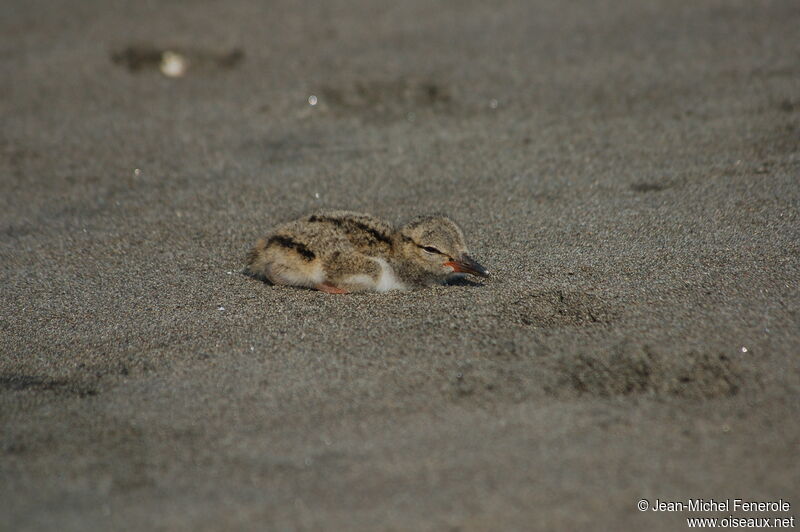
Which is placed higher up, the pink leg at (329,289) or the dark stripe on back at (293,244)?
the dark stripe on back at (293,244)

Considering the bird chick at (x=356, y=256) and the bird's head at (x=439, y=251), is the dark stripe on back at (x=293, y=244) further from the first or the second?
the bird's head at (x=439, y=251)

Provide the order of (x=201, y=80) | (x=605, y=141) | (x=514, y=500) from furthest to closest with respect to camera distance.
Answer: (x=201, y=80) < (x=605, y=141) < (x=514, y=500)

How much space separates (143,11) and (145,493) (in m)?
6.28

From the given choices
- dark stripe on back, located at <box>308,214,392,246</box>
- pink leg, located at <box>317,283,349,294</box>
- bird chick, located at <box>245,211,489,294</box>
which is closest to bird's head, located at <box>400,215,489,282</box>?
bird chick, located at <box>245,211,489,294</box>

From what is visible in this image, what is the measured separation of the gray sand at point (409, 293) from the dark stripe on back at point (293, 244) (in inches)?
9.3

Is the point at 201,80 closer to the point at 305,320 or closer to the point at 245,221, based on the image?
the point at 245,221

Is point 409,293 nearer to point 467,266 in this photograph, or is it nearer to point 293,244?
point 467,266

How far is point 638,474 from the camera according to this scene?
8.95 feet

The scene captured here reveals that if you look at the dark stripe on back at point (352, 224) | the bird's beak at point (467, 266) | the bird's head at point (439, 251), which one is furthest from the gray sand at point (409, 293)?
the dark stripe on back at point (352, 224)

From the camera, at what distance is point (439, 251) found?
4.10m

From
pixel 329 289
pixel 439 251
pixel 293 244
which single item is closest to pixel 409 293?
pixel 439 251

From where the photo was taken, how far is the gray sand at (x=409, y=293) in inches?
109

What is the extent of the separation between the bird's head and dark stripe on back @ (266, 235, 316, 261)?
1.69 feet

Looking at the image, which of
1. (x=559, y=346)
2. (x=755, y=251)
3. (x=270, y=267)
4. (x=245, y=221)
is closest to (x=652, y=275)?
(x=755, y=251)
